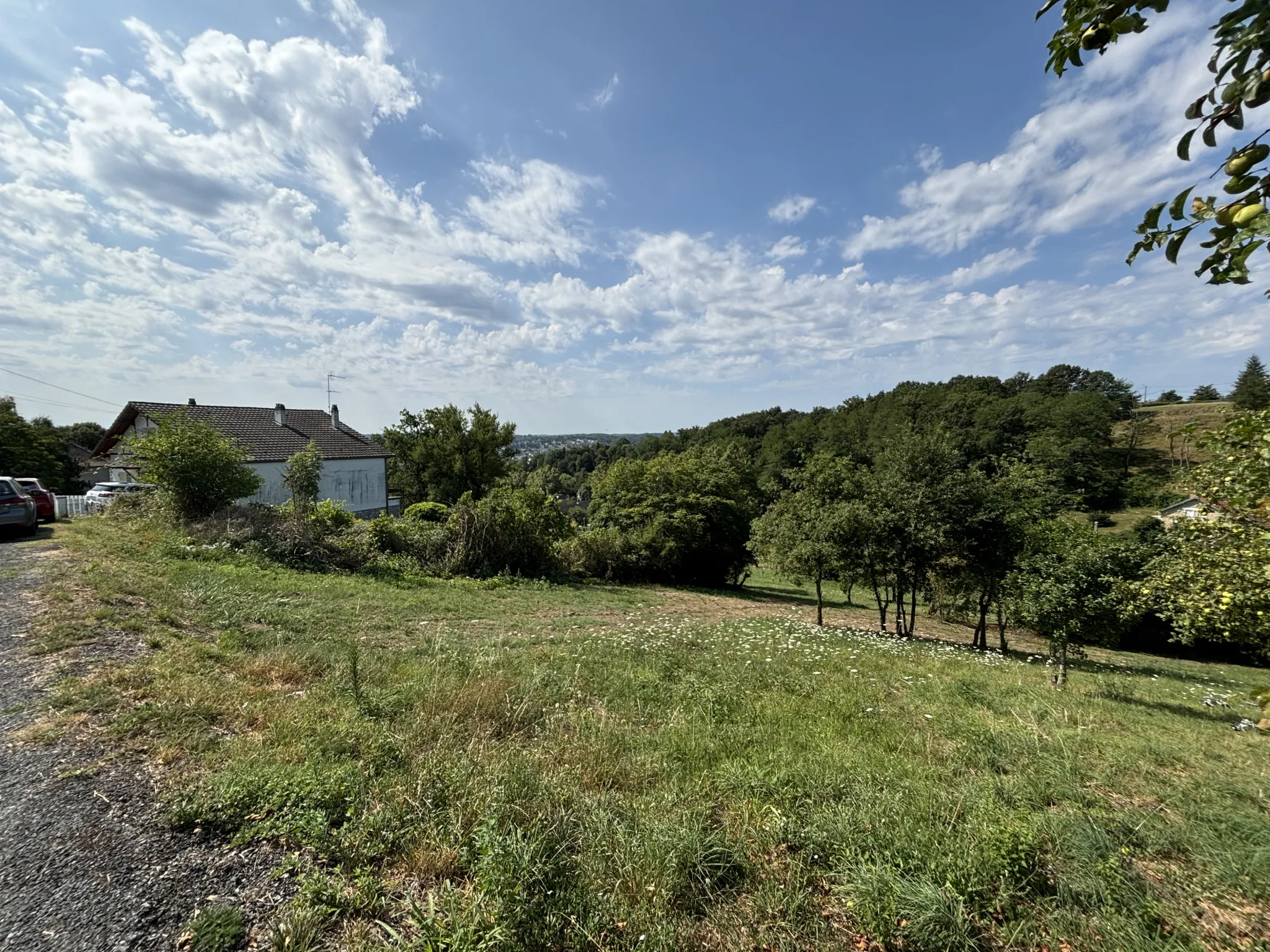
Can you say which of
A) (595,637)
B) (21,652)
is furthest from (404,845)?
(595,637)

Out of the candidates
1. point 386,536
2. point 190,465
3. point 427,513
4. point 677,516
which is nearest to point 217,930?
point 190,465

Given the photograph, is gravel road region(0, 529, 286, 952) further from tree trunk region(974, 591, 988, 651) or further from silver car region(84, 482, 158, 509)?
tree trunk region(974, 591, 988, 651)

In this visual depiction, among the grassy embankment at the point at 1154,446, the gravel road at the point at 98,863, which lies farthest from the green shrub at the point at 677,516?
the grassy embankment at the point at 1154,446

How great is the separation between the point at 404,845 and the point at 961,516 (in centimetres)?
1531

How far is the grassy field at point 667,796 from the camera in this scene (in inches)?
92.4

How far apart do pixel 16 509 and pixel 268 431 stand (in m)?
17.9

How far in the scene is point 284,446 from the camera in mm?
27906

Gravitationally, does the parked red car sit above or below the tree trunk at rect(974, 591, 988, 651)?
above

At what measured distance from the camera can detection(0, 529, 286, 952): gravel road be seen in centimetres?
222

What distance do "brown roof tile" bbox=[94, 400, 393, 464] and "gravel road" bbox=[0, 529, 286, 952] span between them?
82.1 feet

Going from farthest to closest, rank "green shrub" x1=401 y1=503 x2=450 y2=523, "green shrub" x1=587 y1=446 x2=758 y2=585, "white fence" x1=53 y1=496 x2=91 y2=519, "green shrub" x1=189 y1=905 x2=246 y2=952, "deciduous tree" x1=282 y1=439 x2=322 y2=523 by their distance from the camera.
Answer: "green shrub" x1=587 y1=446 x2=758 y2=585 → "deciduous tree" x1=282 y1=439 x2=322 y2=523 → "green shrub" x1=401 y1=503 x2=450 y2=523 → "white fence" x1=53 y1=496 x2=91 y2=519 → "green shrub" x1=189 y1=905 x2=246 y2=952

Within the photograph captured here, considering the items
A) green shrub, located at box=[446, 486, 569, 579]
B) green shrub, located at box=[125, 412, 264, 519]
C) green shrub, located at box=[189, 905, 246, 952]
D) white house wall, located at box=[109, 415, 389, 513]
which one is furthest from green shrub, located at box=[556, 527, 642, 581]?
green shrub, located at box=[189, 905, 246, 952]

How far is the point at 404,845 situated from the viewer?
277cm

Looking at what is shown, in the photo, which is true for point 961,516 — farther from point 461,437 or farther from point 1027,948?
point 461,437
